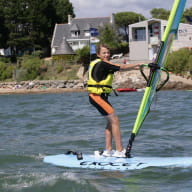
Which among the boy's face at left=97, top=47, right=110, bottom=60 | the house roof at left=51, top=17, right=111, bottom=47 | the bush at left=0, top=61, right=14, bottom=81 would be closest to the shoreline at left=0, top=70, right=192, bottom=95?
the bush at left=0, top=61, right=14, bottom=81

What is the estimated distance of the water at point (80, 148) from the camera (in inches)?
184

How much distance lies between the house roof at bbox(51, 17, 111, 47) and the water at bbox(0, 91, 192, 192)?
34.7 m

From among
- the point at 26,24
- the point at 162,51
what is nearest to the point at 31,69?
the point at 26,24

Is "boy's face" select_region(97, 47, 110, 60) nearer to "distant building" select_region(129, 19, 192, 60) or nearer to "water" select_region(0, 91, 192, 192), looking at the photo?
"water" select_region(0, 91, 192, 192)

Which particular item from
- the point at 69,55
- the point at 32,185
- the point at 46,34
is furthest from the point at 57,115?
the point at 46,34

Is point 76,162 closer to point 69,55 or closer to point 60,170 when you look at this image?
point 60,170

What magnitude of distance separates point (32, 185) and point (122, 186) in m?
0.92

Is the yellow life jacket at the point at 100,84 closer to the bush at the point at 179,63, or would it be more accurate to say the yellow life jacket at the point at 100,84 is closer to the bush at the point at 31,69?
the bush at the point at 179,63

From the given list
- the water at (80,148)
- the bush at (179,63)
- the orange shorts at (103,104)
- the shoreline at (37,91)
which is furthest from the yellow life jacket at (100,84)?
the bush at (179,63)

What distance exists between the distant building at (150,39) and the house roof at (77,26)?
774 cm

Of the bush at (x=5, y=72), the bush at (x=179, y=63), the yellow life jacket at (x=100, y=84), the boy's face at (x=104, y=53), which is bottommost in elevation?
the bush at (x=5, y=72)

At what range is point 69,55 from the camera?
126 feet

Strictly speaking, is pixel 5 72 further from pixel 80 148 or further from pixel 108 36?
pixel 80 148

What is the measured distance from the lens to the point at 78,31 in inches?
1841
